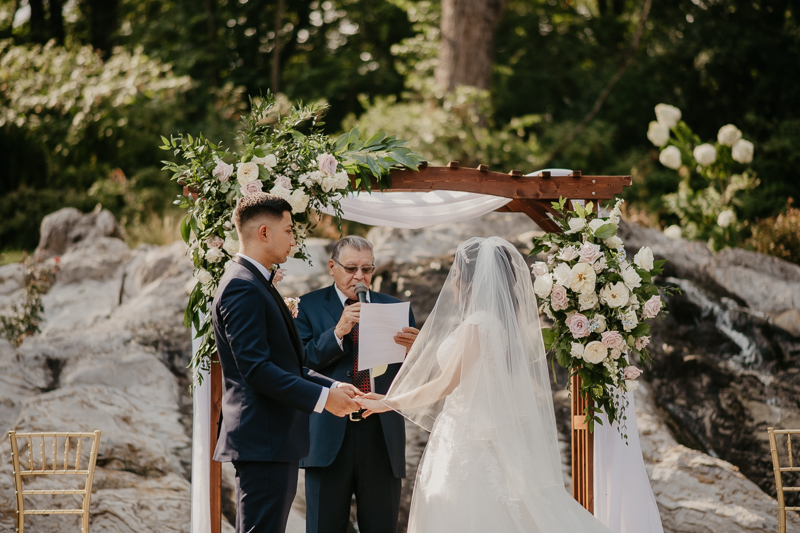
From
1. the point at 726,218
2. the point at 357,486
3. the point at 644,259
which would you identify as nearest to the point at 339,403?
the point at 357,486

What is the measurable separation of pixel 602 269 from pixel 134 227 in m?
8.49

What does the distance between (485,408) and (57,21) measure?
14.8m

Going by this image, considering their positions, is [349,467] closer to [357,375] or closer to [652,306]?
[357,375]

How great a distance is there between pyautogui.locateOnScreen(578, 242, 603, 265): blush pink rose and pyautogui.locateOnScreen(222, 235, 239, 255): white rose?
209 cm

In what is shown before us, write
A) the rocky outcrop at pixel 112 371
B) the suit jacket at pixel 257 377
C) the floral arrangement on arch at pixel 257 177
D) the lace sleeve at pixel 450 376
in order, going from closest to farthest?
the suit jacket at pixel 257 377 < the lace sleeve at pixel 450 376 < the floral arrangement on arch at pixel 257 177 < the rocky outcrop at pixel 112 371

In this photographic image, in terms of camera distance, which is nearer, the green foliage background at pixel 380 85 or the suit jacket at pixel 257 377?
the suit jacket at pixel 257 377

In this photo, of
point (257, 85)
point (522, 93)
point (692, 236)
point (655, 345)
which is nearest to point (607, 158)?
point (522, 93)

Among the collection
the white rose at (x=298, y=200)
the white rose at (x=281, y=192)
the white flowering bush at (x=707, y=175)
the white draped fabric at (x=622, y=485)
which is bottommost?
the white draped fabric at (x=622, y=485)

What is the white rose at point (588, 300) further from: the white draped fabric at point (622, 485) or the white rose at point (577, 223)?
the white draped fabric at point (622, 485)

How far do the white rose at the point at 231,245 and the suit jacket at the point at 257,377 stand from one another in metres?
0.75

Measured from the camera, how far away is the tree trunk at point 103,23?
14.7 m

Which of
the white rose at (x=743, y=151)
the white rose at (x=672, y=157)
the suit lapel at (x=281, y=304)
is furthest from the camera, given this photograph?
the white rose at (x=672, y=157)

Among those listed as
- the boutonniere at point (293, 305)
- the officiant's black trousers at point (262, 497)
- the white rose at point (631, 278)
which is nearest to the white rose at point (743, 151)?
the white rose at point (631, 278)

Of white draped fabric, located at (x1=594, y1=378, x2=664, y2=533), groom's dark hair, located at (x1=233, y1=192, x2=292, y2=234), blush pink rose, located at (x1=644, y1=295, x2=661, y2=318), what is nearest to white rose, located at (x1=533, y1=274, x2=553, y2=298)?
blush pink rose, located at (x1=644, y1=295, x2=661, y2=318)
